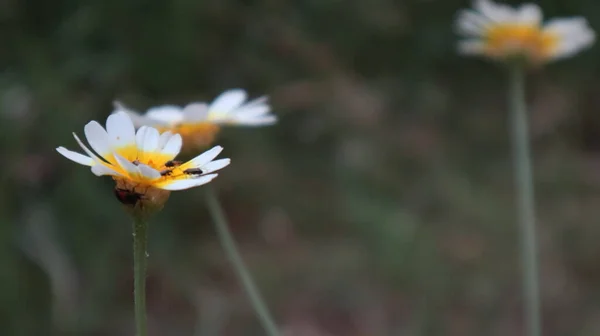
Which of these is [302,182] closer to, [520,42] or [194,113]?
[520,42]

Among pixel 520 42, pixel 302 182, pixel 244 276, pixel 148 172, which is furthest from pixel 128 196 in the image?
pixel 302 182

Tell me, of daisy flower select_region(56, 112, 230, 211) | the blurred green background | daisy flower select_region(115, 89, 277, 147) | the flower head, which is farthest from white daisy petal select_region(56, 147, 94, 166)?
the blurred green background

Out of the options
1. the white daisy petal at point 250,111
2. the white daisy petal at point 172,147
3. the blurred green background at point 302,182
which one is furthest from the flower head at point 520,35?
the blurred green background at point 302,182

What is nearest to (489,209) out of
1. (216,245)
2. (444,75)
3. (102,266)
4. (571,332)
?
(571,332)

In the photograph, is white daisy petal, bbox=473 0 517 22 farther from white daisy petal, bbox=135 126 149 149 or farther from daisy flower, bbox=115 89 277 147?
white daisy petal, bbox=135 126 149 149

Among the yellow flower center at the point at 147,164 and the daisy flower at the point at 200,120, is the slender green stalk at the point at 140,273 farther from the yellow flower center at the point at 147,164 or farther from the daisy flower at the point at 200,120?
the daisy flower at the point at 200,120
